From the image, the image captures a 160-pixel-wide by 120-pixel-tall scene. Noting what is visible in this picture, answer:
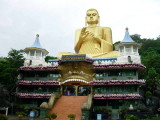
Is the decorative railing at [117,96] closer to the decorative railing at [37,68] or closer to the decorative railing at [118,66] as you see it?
the decorative railing at [118,66]

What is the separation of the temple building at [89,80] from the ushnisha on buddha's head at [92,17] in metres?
9.06

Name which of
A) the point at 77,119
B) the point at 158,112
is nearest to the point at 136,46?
the point at 158,112

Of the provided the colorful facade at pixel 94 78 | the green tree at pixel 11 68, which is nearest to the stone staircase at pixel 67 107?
the colorful facade at pixel 94 78

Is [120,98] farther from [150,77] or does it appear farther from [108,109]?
[150,77]

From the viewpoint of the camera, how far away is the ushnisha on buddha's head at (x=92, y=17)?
4241 centimetres

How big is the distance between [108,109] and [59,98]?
7.21 m

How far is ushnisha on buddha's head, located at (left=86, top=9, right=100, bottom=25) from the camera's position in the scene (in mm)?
42406

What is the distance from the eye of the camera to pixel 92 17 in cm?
4253

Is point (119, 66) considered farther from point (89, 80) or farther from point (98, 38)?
point (98, 38)

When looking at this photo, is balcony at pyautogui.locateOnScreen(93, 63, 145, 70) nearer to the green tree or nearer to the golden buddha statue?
the golden buddha statue

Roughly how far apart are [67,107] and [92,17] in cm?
2155

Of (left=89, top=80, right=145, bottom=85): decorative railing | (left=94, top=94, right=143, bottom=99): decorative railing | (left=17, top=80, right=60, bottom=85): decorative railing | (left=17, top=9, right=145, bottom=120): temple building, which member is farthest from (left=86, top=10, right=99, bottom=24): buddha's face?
(left=94, top=94, right=143, bottom=99): decorative railing

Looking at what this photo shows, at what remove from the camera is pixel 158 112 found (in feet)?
101

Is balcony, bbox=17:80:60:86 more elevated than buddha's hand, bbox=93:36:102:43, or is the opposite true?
buddha's hand, bbox=93:36:102:43
